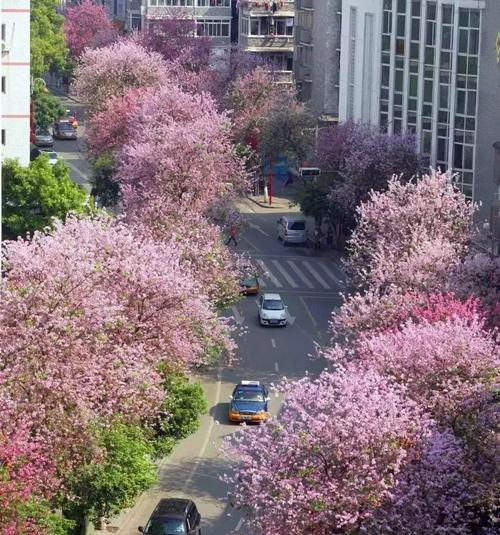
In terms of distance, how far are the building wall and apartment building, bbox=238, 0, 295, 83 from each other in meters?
41.9

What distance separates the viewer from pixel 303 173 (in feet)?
324

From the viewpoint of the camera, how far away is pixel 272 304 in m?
80.6

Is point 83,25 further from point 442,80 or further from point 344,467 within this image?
point 344,467

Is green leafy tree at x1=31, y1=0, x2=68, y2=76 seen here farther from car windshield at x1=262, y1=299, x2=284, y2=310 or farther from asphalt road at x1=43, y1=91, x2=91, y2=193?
car windshield at x1=262, y1=299, x2=284, y2=310

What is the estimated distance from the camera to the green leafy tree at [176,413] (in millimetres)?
53969

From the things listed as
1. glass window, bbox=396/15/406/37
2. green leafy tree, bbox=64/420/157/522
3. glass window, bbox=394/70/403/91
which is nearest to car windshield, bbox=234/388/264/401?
green leafy tree, bbox=64/420/157/522

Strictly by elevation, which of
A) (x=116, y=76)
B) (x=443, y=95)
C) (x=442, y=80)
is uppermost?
(x=442, y=80)

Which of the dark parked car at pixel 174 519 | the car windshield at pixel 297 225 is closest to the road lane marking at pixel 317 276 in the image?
the car windshield at pixel 297 225

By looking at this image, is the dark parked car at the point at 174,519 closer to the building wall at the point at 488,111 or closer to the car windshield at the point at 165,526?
the car windshield at the point at 165,526

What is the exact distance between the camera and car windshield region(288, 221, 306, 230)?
99875 millimetres

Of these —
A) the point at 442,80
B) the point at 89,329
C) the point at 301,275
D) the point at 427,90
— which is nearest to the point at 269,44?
the point at 427,90

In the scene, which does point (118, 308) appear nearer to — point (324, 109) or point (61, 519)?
point (61, 519)

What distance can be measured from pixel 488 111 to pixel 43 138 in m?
47.2

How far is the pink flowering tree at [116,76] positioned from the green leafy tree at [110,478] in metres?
64.7
